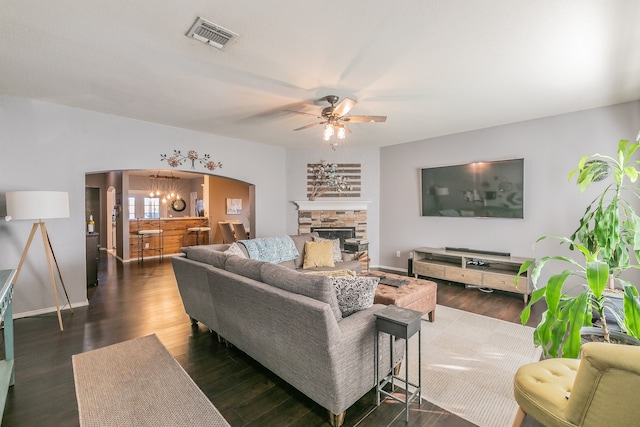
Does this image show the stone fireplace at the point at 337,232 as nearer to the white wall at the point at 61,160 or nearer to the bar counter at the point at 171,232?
the white wall at the point at 61,160

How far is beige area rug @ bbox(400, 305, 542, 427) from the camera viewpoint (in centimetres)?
199

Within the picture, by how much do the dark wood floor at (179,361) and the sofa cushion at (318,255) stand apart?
5.81 ft

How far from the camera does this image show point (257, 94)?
3.35 metres

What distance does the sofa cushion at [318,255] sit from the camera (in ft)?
14.6

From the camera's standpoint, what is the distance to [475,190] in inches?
193

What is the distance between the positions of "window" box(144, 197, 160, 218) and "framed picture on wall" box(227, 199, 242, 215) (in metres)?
3.85

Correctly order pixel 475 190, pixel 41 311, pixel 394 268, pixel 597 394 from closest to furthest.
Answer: pixel 597 394, pixel 41 311, pixel 475 190, pixel 394 268

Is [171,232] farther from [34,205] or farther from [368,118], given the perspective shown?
[368,118]

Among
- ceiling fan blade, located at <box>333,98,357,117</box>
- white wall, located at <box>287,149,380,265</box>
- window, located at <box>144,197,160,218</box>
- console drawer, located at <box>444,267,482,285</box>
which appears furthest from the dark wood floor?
window, located at <box>144,197,160,218</box>

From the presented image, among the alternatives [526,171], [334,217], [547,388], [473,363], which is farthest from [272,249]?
[526,171]

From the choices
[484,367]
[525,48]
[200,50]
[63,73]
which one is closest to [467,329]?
[484,367]

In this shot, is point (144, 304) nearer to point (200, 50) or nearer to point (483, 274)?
point (200, 50)

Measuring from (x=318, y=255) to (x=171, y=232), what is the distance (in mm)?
5672

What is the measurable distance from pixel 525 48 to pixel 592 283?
198 centimetres
